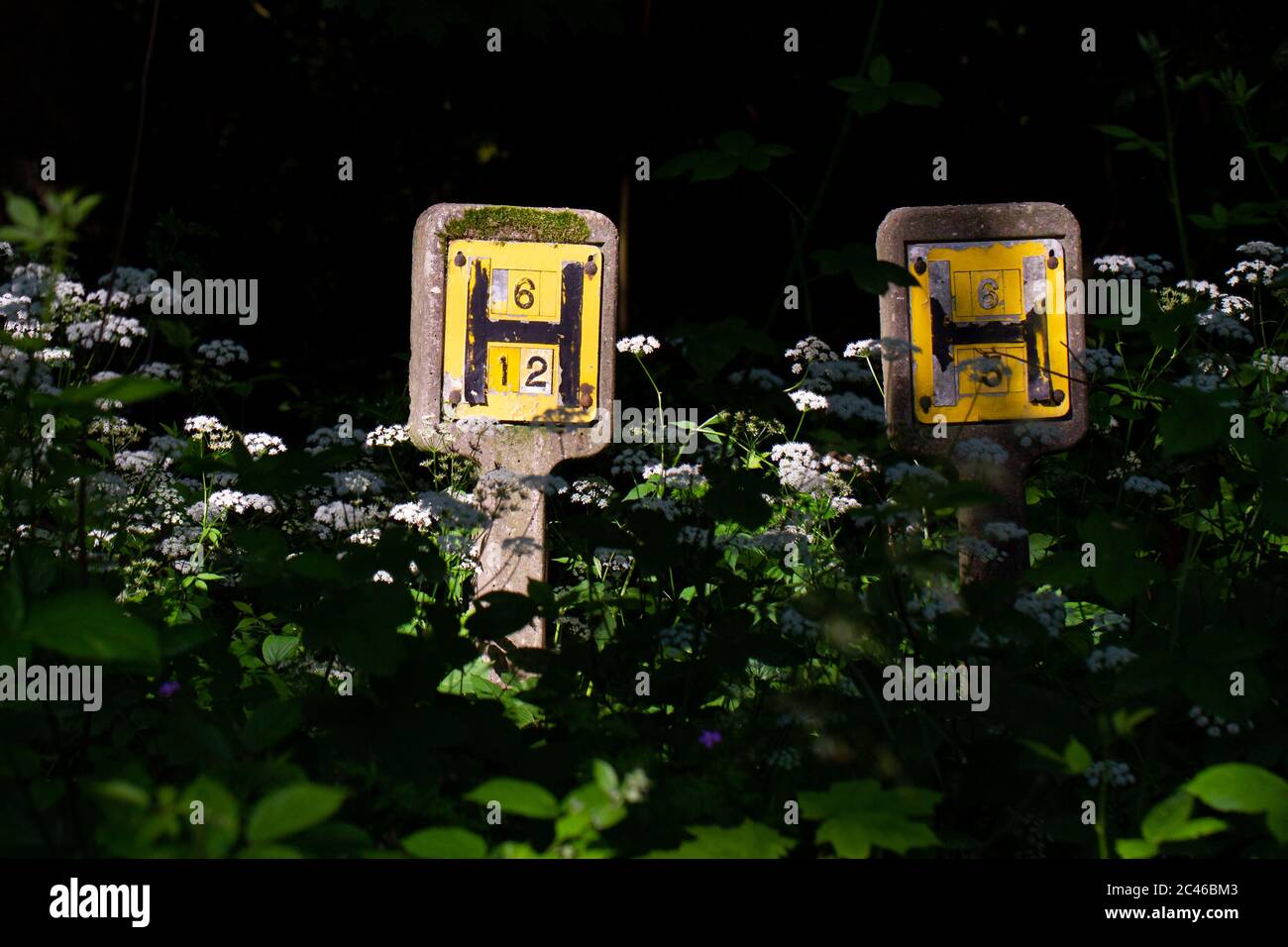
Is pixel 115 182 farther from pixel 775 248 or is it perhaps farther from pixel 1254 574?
pixel 1254 574

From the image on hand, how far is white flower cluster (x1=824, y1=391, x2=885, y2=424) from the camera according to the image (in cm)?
273

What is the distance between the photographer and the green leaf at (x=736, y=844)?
1.37 m

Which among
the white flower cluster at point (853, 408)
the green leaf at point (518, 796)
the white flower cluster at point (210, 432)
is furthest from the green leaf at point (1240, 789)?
the white flower cluster at point (210, 432)

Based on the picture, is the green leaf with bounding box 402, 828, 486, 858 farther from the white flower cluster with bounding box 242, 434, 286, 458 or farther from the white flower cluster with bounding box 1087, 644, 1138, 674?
the white flower cluster with bounding box 242, 434, 286, 458

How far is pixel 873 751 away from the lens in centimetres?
205

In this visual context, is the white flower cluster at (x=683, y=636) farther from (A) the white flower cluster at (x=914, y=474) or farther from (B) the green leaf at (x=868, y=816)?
(B) the green leaf at (x=868, y=816)

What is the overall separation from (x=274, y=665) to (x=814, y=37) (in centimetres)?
506

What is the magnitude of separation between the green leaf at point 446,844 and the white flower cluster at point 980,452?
5.60ft

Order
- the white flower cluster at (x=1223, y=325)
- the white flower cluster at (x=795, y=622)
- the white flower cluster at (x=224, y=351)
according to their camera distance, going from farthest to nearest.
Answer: the white flower cluster at (x=224, y=351) → the white flower cluster at (x=1223, y=325) → the white flower cluster at (x=795, y=622)

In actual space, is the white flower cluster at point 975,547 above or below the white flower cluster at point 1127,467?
below

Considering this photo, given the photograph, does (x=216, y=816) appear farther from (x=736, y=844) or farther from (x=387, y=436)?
(x=387, y=436)

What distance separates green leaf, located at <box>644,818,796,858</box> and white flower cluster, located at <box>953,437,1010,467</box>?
1419mm

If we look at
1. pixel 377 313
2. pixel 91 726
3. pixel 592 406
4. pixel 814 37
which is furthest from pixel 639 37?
pixel 91 726
